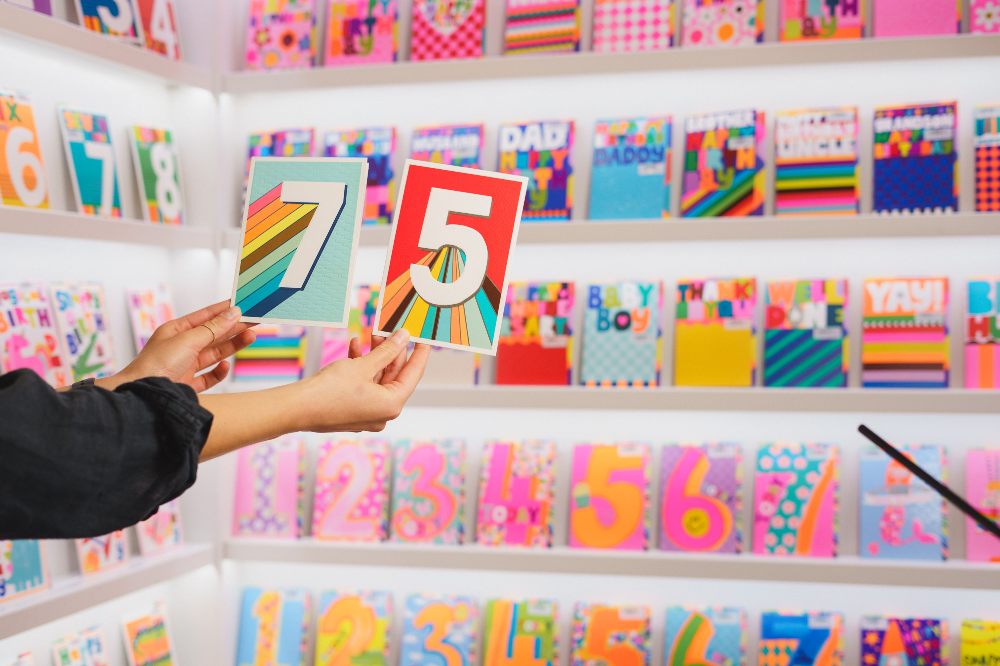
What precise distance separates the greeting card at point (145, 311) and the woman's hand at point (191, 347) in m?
1.06

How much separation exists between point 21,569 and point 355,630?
2.88ft

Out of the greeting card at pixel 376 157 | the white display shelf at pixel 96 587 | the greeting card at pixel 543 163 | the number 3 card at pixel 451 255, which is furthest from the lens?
the greeting card at pixel 376 157

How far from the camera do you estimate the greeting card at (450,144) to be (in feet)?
8.70

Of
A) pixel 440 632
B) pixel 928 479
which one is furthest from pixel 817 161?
pixel 440 632

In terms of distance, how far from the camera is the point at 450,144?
267cm

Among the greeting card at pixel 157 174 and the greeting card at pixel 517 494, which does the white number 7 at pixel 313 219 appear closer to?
the greeting card at pixel 157 174

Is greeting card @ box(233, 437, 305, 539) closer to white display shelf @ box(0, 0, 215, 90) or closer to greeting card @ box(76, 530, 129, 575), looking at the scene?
greeting card @ box(76, 530, 129, 575)

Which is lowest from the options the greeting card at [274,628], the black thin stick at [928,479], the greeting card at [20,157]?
the greeting card at [274,628]

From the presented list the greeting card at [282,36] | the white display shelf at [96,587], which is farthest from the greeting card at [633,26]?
the white display shelf at [96,587]

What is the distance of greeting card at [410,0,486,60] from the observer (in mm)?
2641

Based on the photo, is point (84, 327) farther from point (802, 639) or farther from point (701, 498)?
point (802, 639)

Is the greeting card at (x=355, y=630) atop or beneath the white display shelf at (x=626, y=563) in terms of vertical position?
beneath

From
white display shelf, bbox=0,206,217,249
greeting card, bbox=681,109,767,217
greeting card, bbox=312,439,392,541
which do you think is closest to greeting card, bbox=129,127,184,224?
white display shelf, bbox=0,206,217,249

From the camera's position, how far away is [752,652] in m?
2.59
